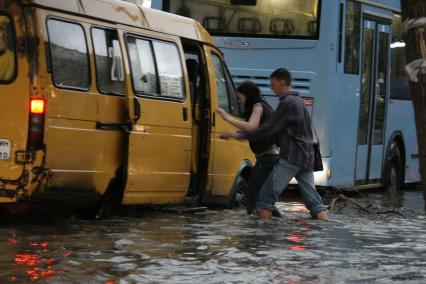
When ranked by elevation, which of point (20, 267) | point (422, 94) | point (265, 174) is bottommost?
point (20, 267)

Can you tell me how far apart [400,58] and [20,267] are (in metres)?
11.8

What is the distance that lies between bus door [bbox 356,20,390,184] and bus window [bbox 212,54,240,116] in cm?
461

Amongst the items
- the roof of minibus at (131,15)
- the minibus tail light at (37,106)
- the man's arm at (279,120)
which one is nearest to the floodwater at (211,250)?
the man's arm at (279,120)

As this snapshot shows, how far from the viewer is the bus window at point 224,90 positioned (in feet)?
39.0

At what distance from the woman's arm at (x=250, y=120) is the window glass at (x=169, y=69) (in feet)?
1.81

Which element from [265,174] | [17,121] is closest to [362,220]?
[265,174]

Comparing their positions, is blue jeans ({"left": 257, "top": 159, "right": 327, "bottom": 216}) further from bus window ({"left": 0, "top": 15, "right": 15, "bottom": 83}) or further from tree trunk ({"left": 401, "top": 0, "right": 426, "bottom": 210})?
tree trunk ({"left": 401, "top": 0, "right": 426, "bottom": 210})

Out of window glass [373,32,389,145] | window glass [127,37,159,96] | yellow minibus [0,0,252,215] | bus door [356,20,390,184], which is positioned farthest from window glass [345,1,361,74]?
window glass [127,37,159,96]

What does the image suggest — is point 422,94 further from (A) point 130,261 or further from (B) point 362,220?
(B) point 362,220

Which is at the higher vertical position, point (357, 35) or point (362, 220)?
point (357, 35)

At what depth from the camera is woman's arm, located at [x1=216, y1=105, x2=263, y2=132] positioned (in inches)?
420

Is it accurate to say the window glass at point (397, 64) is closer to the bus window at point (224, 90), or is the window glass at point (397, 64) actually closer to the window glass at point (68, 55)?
the bus window at point (224, 90)

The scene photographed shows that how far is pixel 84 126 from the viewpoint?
30.9ft

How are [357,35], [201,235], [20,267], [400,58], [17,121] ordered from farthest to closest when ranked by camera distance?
[400,58], [357,35], [201,235], [17,121], [20,267]
